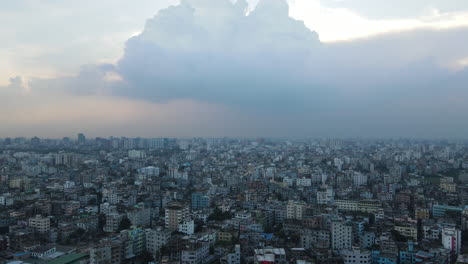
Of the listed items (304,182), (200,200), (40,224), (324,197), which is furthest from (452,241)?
(304,182)

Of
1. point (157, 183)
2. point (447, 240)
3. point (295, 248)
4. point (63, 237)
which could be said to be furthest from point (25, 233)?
point (447, 240)

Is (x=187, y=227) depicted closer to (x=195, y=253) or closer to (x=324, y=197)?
(x=195, y=253)

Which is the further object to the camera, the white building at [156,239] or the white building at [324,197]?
the white building at [324,197]

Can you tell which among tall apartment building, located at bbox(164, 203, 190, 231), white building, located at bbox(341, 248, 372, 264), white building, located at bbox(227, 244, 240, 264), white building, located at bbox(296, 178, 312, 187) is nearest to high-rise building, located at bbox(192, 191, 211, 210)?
tall apartment building, located at bbox(164, 203, 190, 231)

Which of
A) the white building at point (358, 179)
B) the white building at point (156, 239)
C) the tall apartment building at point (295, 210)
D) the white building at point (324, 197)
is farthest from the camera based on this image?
the white building at point (358, 179)

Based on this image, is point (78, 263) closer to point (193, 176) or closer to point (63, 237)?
point (63, 237)

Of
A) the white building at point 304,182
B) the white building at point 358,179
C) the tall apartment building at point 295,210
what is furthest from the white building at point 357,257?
the white building at point 358,179

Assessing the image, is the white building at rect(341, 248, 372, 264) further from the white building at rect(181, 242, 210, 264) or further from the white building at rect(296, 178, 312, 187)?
the white building at rect(296, 178, 312, 187)

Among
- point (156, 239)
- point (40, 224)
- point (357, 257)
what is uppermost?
point (357, 257)

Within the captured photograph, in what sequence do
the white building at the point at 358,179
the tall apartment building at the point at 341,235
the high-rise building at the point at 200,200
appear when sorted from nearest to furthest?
the tall apartment building at the point at 341,235
the high-rise building at the point at 200,200
the white building at the point at 358,179

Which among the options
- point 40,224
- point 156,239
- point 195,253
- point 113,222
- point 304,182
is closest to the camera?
point 195,253

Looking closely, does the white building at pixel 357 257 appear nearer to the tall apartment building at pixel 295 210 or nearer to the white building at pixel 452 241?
the white building at pixel 452 241
